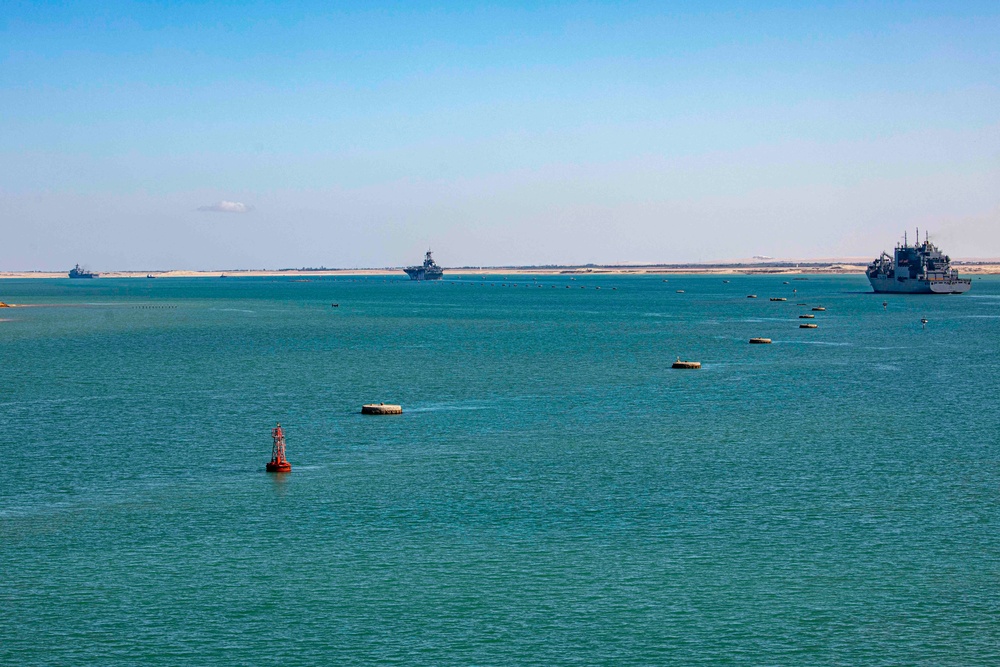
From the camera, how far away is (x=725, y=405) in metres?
89.6

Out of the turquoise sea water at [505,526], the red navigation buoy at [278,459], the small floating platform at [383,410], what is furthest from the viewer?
the small floating platform at [383,410]

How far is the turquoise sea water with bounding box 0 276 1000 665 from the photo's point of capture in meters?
36.2

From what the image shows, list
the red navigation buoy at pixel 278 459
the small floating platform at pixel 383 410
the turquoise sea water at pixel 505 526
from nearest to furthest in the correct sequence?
the turquoise sea water at pixel 505 526
the red navigation buoy at pixel 278 459
the small floating platform at pixel 383 410

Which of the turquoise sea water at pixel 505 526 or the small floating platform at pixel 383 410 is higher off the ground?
the small floating platform at pixel 383 410

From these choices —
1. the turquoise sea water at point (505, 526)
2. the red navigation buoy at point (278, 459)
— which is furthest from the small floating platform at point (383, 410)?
the red navigation buoy at point (278, 459)

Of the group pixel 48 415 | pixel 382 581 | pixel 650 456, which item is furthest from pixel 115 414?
pixel 382 581

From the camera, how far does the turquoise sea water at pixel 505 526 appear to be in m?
36.2

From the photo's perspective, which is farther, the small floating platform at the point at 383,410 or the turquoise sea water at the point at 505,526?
the small floating platform at the point at 383,410

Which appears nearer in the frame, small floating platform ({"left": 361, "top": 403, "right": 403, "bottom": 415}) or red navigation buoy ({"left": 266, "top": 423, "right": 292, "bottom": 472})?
red navigation buoy ({"left": 266, "top": 423, "right": 292, "bottom": 472})

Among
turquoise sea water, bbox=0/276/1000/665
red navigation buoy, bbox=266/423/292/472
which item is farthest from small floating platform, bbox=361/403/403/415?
red navigation buoy, bbox=266/423/292/472

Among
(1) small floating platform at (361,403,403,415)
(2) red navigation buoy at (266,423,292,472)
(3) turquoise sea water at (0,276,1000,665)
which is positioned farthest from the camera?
(1) small floating platform at (361,403,403,415)

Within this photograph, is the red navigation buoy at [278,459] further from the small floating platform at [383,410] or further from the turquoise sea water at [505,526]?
the small floating platform at [383,410]

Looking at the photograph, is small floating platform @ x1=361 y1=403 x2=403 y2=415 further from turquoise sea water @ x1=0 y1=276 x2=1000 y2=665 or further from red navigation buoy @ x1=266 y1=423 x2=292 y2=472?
red navigation buoy @ x1=266 y1=423 x2=292 y2=472

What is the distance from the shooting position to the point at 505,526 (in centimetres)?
4919
